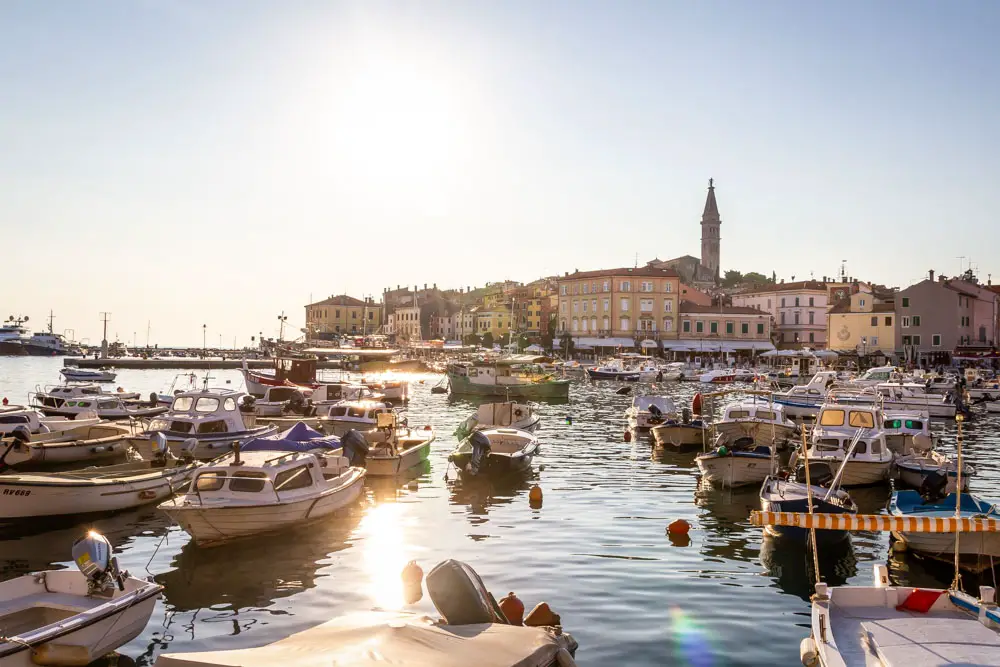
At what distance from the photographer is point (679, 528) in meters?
20.8

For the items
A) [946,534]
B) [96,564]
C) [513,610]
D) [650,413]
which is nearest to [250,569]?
[96,564]

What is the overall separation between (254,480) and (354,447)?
769cm

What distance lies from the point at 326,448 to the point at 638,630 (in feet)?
48.6

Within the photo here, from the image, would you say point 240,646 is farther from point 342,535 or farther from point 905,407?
point 905,407

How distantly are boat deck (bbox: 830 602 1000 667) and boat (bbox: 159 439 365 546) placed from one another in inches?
505

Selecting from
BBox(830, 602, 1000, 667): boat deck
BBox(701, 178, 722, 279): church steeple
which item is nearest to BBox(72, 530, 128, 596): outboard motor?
BBox(830, 602, 1000, 667): boat deck

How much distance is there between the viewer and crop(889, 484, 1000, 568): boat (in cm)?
1655

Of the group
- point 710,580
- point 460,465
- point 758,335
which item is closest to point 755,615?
point 710,580


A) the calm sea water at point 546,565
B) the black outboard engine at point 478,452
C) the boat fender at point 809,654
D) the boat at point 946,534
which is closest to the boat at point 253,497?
the calm sea water at point 546,565

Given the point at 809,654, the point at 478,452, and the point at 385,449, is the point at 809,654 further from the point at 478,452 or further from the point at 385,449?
the point at 385,449

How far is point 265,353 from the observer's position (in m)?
167

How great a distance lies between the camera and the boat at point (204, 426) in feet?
99.0

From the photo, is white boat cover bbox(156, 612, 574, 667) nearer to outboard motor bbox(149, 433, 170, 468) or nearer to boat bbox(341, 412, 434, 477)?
boat bbox(341, 412, 434, 477)

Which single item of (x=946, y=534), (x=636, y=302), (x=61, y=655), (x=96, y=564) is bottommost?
(x=61, y=655)
